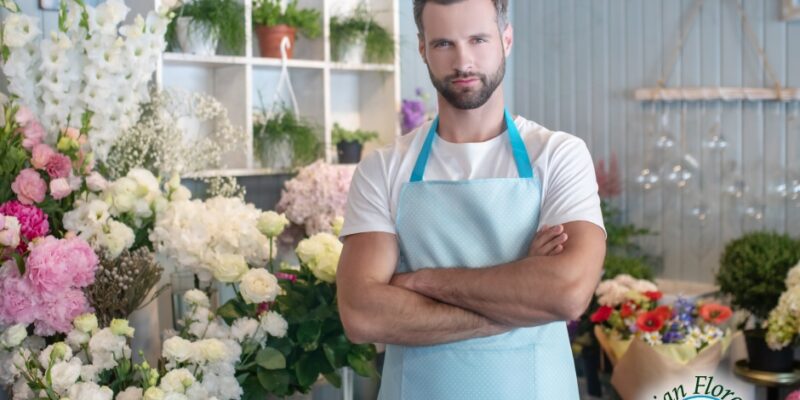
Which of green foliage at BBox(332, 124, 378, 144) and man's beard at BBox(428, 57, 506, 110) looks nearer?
man's beard at BBox(428, 57, 506, 110)

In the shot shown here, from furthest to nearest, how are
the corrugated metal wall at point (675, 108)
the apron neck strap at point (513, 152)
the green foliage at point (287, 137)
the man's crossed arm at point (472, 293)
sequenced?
the corrugated metal wall at point (675, 108) → the green foliage at point (287, 137) → the apron neck strap at point (513, 152) → the man's crossed arm at point (472, 293)

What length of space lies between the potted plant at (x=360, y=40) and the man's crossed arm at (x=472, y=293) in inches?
82.8

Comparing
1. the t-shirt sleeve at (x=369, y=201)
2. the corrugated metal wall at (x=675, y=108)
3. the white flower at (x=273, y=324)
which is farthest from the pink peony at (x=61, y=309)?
the corrugated metal wall at (x=675, y=108)

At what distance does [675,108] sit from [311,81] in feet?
5.62

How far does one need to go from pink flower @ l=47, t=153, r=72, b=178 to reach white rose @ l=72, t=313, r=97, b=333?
42 centimetres

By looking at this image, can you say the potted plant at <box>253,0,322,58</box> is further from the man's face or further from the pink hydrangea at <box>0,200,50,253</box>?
the man's face

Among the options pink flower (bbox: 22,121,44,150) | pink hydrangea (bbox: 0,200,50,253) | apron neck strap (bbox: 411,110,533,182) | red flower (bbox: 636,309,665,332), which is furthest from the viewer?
red flower (bbox: 636,309,665,332)

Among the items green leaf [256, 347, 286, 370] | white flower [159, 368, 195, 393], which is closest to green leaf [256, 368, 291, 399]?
green leaf [256, 347, 286, 370]

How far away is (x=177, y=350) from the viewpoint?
1576 millimetres

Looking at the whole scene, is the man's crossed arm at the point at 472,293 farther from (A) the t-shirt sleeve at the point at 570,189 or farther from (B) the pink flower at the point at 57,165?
(B) the pink flower at the point at 57,165

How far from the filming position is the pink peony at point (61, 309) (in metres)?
1.76

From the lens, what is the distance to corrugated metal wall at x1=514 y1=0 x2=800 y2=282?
402cm

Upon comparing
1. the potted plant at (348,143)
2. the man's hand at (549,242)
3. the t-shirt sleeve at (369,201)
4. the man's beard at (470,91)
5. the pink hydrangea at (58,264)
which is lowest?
the pink hydrangea at (58,264)

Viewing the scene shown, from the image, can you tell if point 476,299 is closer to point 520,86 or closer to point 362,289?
point 362,289
